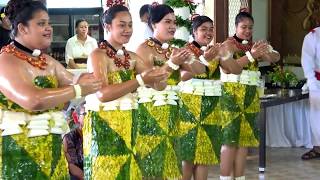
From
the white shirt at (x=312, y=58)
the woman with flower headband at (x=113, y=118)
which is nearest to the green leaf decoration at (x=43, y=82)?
the woman with flower headband at (x=113, y=118)

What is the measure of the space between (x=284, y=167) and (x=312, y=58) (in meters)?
1.24

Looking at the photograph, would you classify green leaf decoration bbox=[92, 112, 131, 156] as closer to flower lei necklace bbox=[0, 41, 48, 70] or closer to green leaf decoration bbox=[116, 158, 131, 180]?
green leaf decoration bbox=[116, 158, 131, 180]

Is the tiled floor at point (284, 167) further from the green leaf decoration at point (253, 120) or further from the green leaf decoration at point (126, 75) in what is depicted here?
the green leaf decoration at point (126, 75)

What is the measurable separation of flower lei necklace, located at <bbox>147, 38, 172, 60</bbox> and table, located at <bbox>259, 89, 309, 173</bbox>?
7.07 feet

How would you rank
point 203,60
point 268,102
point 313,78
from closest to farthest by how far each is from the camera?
point 203,60 → point 268,102 → point 313,78

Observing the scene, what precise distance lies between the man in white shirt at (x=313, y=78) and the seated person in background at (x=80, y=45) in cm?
274

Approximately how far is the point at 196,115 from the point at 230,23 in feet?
9.50

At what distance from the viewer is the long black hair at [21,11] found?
8.11 ft

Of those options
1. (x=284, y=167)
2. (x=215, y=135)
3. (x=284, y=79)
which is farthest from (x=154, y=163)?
(x=284, y=79)

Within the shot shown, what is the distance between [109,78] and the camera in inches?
114

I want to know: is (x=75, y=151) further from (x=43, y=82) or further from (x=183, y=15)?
(x=183, y=15)

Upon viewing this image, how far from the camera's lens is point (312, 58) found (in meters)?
6.05

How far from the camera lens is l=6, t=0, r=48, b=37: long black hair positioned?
8.11 ft

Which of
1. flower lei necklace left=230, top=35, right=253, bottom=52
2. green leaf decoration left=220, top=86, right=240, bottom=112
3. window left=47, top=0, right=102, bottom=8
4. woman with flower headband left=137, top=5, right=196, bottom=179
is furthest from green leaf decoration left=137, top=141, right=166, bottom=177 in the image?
window left=47, top=0, right=102, bottom=8
